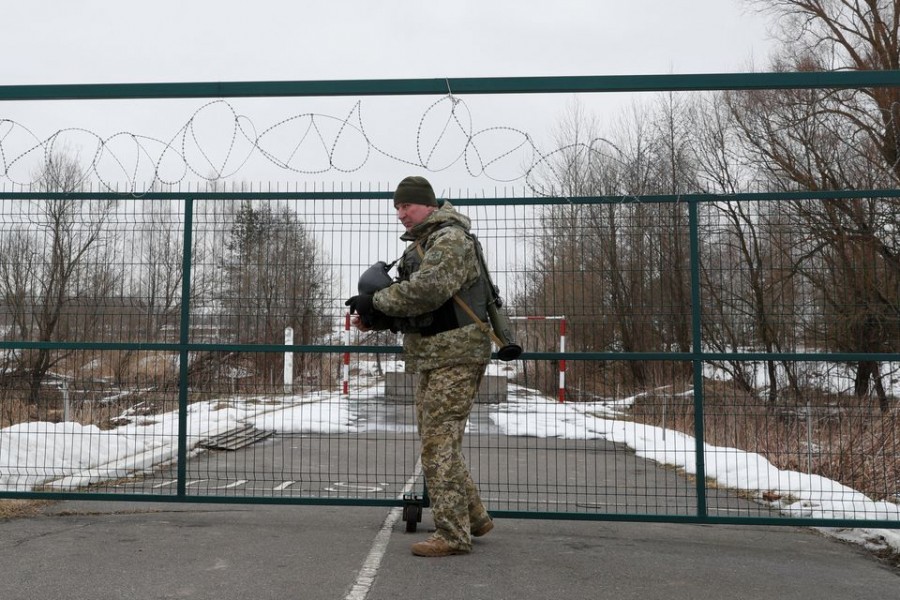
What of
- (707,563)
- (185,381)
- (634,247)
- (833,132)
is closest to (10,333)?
(185,381)

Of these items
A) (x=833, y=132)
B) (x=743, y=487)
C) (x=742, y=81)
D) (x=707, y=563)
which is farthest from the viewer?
(x=833, y=132)

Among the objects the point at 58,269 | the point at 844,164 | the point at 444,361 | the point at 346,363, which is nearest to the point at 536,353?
the point at 444,361

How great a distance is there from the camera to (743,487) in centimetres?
739

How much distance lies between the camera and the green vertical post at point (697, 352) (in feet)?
17.0

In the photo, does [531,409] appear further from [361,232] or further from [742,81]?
[742,81]

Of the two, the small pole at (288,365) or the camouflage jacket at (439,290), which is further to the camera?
the small pole at (288,365)

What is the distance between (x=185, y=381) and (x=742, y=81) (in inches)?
183

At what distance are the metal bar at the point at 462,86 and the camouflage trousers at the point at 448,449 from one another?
Result: 2155mm

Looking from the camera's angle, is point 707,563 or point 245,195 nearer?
point 707,563

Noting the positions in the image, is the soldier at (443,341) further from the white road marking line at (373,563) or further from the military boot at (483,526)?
the white road marking line at (373,563)

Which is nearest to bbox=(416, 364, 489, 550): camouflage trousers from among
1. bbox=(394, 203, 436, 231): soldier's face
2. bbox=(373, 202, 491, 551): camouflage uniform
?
bbox=(373, 202, 491, 551): camouflage uniform

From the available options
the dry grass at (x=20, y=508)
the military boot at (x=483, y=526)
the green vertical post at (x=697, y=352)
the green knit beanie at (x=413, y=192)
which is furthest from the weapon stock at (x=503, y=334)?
the dry grass at (x=20, y=508)

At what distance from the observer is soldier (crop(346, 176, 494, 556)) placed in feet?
14.7

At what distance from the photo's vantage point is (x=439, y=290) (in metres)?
4.45
